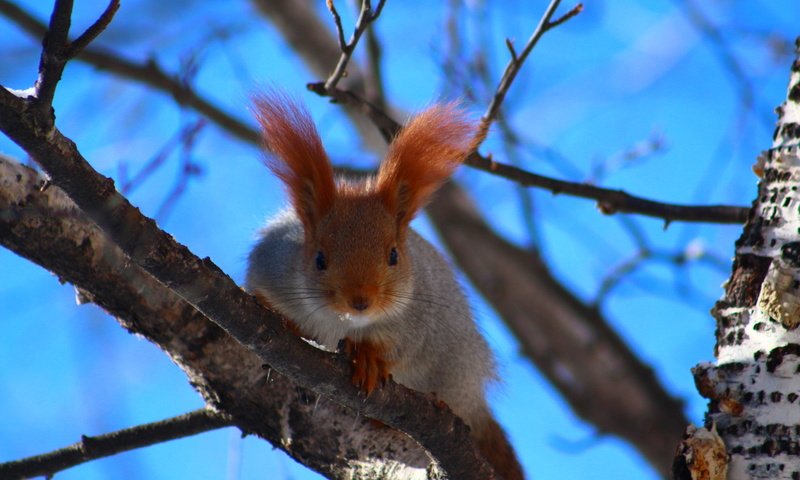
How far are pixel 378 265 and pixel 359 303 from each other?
0.22 meters

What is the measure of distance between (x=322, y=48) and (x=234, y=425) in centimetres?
419

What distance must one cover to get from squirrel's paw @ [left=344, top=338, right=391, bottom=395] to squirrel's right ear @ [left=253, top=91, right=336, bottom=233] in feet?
1.85

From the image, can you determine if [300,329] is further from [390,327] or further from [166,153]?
[166,153]

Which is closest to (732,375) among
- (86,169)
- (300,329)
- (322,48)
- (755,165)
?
(755,165)

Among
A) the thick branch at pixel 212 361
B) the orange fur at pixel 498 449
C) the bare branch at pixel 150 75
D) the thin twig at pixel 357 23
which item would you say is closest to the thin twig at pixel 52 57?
the thick branch at pixel 212 361

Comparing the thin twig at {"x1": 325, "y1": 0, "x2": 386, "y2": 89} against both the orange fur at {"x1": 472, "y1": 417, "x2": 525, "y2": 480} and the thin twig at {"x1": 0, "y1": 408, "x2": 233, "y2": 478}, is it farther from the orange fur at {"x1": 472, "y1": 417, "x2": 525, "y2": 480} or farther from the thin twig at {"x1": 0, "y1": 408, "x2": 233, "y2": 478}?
the orange fur at {"x1": 472, "y1": 417, "x2": 525, "y2": 480}

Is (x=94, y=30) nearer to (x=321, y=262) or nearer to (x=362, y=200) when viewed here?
Result: (x=321, y=262)

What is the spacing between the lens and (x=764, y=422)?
2.16 m

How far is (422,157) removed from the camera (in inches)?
113

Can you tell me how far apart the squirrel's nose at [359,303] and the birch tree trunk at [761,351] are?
0.93 meters

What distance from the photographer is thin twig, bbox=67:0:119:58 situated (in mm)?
1563

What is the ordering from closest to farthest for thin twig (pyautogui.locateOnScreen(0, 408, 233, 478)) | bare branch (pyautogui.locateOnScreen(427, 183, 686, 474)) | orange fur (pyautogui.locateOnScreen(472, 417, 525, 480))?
thin twig (pyautogui.locateOnScreen(0, 408, 233, 478))
orange fur (pyautogui.locateOnScreen(472, 417, 525, 480))
bare branch (pyautogui.locateOnScreen(427, 183, 686, 474))

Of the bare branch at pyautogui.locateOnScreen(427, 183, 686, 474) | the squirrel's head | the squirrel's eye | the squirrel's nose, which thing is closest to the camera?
the squirrel's nose

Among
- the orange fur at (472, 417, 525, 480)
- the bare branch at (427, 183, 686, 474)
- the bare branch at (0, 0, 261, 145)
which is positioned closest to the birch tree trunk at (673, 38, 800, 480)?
the orange fur at (472, 417, 525, 480)
